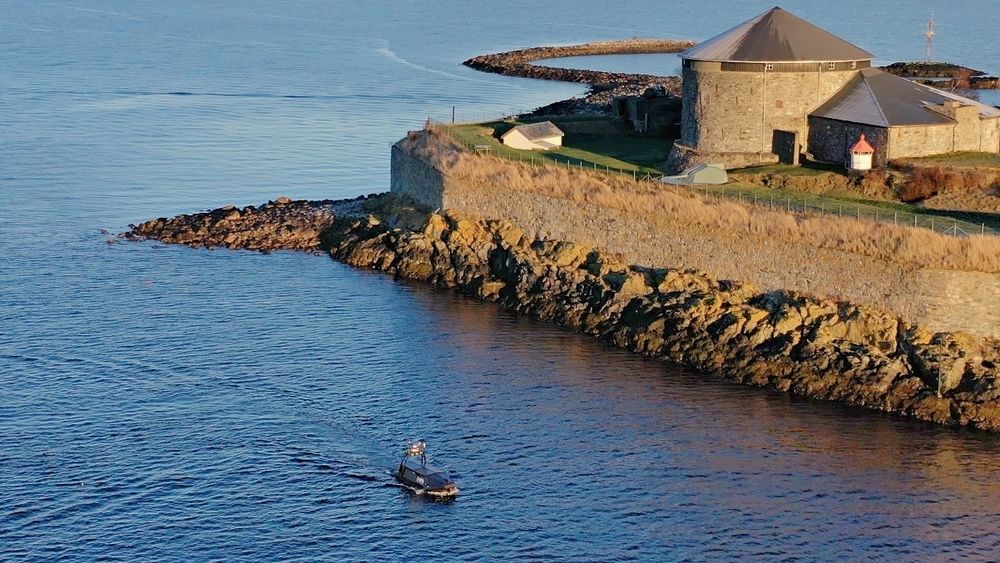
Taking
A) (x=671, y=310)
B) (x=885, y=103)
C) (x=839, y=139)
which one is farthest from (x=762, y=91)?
(x=671, y=310)

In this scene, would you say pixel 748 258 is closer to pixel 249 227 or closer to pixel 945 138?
Result: pixel 945 138

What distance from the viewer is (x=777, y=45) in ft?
216

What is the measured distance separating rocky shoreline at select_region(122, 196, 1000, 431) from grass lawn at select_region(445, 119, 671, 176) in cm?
583

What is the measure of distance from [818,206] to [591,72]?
78.1m

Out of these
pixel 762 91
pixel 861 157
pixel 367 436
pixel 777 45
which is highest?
pixel 777 45

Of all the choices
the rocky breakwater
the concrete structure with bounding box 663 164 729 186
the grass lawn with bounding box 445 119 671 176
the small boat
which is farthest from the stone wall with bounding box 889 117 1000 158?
the small boat

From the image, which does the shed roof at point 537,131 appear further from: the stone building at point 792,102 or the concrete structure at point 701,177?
the concrete structure at point 701,177

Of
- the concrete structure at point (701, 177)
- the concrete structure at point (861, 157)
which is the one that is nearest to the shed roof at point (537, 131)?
the concrete structure at point (701, 177)

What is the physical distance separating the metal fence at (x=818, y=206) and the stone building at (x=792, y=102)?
3.79m

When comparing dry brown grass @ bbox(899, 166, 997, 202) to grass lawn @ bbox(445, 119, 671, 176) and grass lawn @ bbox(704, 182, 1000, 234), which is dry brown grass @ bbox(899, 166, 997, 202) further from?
grass lawn @ bbox(445, 119, 671, 176)

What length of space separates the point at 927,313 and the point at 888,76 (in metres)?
23.0

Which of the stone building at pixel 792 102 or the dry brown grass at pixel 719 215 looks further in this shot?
the stone building at pixel 792 102

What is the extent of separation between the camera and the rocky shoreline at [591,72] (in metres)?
99.9

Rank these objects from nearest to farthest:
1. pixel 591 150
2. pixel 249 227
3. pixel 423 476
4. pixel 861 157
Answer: pixel 423 476 < pixel 861 157 < pixel 249 227 < pixel 591 150
